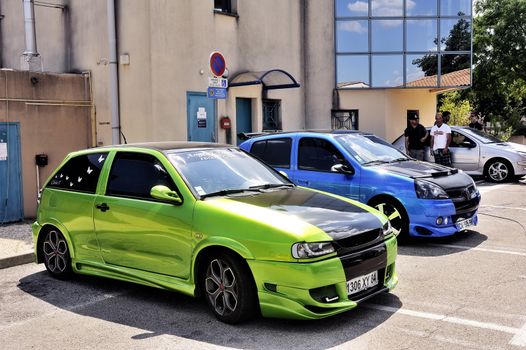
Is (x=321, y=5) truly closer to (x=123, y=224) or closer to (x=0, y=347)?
(x=123, y=224)

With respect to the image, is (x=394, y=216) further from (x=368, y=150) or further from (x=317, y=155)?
(x=317, y=155)

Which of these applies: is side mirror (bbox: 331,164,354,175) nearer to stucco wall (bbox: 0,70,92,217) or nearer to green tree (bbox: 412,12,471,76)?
stucco wall (bbox: 0,70,92,217)

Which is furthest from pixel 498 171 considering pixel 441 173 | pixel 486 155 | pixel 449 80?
pixel 441 173

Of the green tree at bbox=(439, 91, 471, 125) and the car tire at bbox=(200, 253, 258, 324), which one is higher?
the green tree at bbox=(439, 91, 471, 125)

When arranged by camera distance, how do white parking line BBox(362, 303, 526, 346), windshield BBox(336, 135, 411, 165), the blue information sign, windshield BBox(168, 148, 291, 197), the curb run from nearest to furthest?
white parking line BBox(362, 303, 526, 346), windshield BBox(168, 148, 291, 197), the curb, windshield BBox(336, 135, 411, 165), the blue information sign

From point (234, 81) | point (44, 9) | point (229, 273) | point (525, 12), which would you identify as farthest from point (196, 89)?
point (525, 12)

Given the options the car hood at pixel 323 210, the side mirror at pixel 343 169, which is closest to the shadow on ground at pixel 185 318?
the car hood at pixel 323 210

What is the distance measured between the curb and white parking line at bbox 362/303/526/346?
4.71 m

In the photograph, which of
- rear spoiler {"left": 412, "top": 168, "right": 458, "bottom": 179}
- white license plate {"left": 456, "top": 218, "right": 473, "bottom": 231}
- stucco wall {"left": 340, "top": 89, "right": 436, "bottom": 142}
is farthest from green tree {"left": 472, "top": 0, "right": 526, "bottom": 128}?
white license plate {"left": 456, "top": 218, "right": 473, "bottom": 231}

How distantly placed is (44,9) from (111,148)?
31.9 ft

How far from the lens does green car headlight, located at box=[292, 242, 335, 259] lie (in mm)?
4664

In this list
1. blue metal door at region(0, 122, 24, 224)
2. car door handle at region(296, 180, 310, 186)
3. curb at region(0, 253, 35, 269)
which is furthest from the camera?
blue metal door at region(0, 122, 24, 224)

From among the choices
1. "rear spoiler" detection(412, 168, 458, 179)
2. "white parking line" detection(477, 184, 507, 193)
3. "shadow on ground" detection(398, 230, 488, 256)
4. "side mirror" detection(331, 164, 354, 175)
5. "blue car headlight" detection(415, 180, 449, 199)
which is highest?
"side mirror" detection(331, 164, 354, 175)

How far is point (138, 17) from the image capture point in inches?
504
